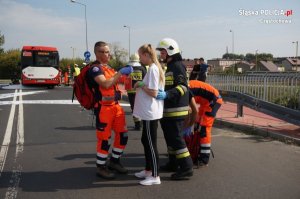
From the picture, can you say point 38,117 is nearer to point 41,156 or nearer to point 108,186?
point 41,156

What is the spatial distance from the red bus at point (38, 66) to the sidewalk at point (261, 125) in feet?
61.4

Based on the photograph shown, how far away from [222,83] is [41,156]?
8850 mm

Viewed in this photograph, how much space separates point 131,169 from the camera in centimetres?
571

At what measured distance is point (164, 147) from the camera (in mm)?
7266

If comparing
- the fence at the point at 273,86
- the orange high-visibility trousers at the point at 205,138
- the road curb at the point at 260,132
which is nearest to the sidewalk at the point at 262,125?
the road curb at the point at 260,132

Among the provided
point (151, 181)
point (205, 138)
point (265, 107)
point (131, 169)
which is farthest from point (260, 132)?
point (151, 181)

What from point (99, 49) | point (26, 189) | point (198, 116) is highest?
point (99, 49)

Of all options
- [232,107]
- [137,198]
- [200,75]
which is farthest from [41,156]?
[232,107]

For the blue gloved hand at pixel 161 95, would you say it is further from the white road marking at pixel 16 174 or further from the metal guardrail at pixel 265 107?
the metal guardrail at pixel 265 107

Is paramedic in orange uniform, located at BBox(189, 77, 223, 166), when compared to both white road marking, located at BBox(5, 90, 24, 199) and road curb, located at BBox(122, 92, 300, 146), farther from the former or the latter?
white road marking, located at BBox(5, 90, 24, 199)

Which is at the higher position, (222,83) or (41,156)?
(222,83)

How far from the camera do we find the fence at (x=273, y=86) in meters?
9.14

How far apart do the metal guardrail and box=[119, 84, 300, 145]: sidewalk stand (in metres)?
0.34

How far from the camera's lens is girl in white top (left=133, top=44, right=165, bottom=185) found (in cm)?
465
